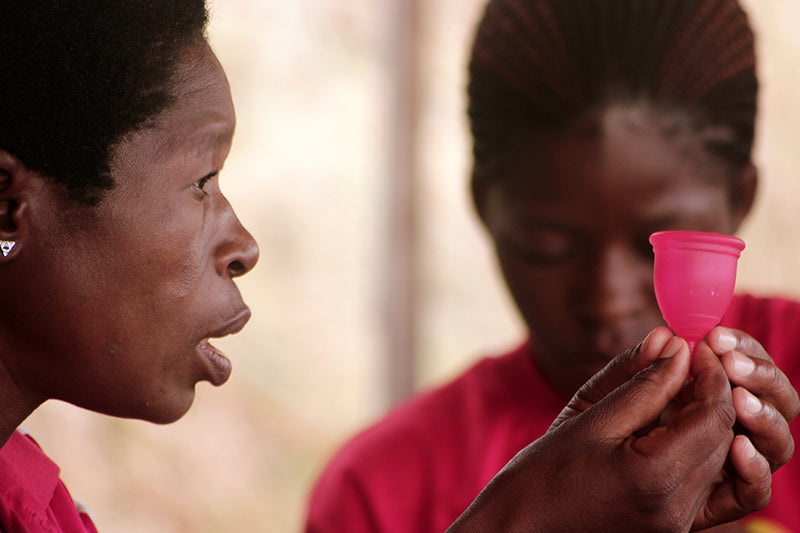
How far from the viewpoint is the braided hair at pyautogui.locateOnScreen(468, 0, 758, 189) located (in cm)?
85

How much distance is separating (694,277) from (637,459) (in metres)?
0.12

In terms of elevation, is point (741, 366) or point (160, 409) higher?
point (160, 409)

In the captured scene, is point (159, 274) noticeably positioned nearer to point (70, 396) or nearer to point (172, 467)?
point (70, 396)

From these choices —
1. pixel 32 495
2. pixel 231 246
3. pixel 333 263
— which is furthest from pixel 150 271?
pixel 333 263

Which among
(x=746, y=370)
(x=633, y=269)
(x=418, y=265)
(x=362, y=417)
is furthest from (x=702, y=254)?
(x=362, y=417)

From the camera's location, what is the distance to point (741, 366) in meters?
0.54

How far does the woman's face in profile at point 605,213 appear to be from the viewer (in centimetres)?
82

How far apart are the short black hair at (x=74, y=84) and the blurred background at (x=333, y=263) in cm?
117

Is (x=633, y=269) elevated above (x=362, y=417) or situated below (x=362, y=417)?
above

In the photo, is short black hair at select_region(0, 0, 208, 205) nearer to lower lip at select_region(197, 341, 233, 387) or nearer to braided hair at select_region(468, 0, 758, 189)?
lower lip at select_region(197, 341, 233, 387)

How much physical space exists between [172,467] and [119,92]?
1.28 meters

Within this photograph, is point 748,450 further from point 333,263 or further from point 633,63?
point 333,263

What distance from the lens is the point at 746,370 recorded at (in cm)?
54

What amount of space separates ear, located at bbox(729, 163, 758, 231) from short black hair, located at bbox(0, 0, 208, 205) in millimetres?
630
